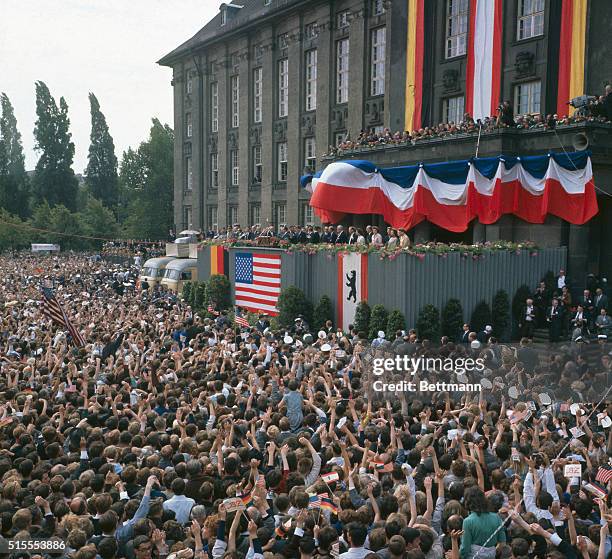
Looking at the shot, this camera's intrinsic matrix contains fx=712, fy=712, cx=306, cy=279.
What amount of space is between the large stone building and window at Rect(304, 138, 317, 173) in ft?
0.32

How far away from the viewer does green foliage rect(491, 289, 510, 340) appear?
847 inches

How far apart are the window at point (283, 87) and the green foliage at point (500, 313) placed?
27.4m

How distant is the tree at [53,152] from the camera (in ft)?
252

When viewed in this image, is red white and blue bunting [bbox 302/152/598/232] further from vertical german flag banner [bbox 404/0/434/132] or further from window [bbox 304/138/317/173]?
window [bbox 304/138/317/173]

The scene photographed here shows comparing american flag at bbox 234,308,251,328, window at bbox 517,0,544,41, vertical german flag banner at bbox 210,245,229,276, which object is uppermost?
window at bbox 517,0,544,41

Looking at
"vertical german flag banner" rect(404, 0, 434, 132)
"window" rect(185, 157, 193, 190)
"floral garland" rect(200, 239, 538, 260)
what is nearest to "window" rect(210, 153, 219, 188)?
"window" rect(185, 157, 193, 190)

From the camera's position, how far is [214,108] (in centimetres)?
5388

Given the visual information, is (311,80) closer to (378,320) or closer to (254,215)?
(254,215)

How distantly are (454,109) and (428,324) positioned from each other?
49.9 ft

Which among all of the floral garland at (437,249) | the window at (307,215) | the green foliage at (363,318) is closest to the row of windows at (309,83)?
the window at (307,215)

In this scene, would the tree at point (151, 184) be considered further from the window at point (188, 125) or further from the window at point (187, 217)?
the window at point (188, 125)

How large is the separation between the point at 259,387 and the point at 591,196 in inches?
565

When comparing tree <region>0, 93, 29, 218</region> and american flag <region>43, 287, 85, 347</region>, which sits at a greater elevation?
tree <region>0, 93, 29, 218</region>

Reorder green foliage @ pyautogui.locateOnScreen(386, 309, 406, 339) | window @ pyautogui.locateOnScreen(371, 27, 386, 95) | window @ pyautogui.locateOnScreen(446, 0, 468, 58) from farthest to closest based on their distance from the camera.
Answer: window @ pyautogui.locateOnScreen(371, 27, 386, 95)
window @ pyautogui.locateOnScreen(446, 0, 468, 58)
green foliage @ pyautogui.locateOnScreen(386, 309, 406, 339)
